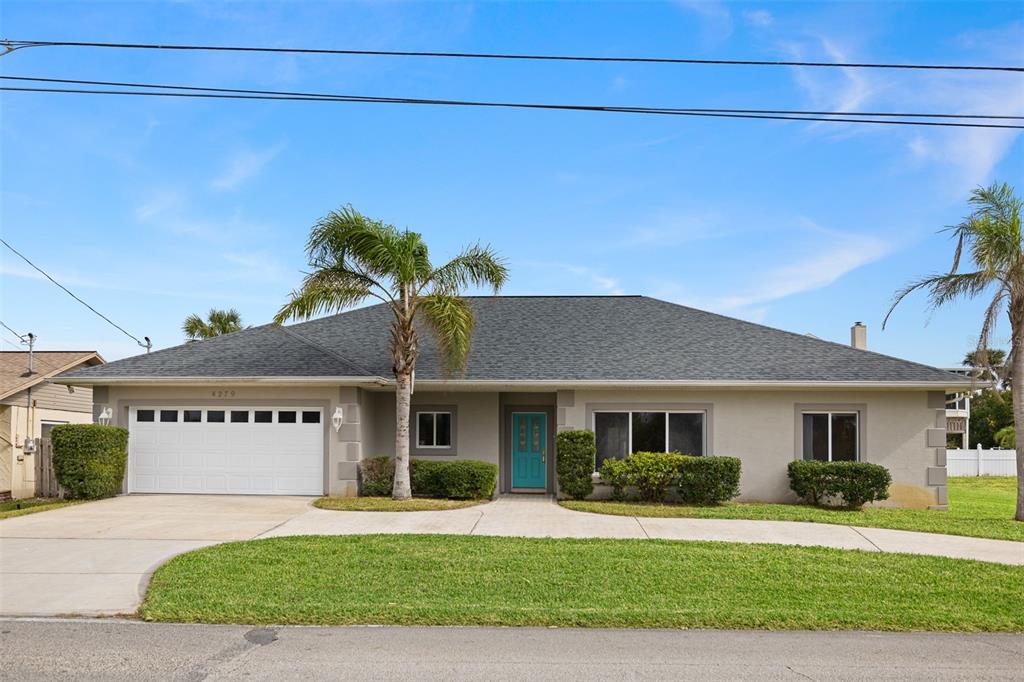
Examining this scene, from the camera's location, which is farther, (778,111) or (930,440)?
(930,440)

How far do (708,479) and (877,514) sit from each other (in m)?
3.27

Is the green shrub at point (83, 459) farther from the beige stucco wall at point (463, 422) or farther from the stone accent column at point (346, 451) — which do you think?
the beige stucco wall at point (463, 422)

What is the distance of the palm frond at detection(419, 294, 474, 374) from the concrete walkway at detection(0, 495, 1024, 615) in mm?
3197

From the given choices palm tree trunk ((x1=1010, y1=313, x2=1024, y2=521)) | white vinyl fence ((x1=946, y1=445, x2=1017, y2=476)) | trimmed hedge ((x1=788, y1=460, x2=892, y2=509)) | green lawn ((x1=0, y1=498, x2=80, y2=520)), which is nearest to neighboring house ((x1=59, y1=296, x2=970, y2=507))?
trimmed hedge ((x1=788, y1=460, x2=892, y2=509))

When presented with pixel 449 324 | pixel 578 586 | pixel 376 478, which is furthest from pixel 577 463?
pixel 578 586

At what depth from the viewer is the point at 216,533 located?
1202 cm

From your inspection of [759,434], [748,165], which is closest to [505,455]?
[759,434]

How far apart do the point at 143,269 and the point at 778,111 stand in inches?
770

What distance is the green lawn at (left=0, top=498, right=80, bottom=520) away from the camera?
47.1ft

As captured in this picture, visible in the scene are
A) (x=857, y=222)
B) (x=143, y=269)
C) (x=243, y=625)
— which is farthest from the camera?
(x=143, y=269)

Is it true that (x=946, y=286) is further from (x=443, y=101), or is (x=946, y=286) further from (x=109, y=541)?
(x=109, y=541)

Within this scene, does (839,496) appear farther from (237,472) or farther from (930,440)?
(237,472)

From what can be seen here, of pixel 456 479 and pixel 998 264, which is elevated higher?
pixel 998 264

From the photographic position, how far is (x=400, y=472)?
16.3 meters
